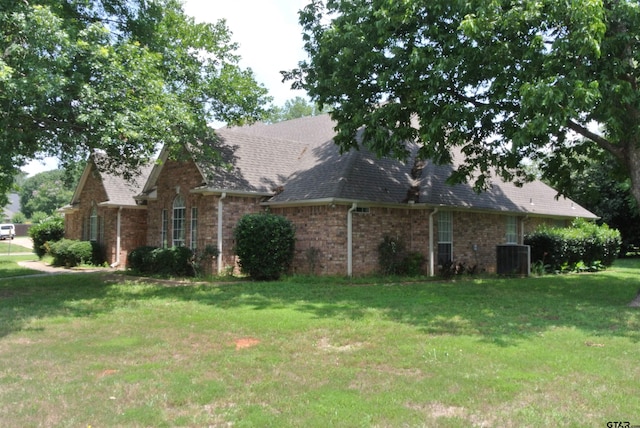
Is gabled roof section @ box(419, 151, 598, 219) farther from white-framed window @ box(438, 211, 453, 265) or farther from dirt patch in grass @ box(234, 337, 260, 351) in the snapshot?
dirt patch in grass @ box(234, 337, 260, 351)

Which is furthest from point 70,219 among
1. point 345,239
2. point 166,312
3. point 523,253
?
point 523,253

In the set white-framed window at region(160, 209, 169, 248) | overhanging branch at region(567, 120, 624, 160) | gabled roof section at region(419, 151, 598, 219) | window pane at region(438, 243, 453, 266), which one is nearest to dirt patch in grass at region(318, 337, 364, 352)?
overhanging branch at region(567, 120, 624, 160)

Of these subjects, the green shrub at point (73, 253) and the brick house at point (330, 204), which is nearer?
the brick house at point (330, 204)

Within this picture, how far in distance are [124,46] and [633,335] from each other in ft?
39.8

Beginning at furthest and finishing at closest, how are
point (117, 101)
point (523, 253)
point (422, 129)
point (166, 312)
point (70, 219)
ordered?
point (70, 219) < point (523, 253) < point (422, 129) < point (117, 101) < point (166, 312)

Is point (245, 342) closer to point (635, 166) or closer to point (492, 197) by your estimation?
point (635, 166)

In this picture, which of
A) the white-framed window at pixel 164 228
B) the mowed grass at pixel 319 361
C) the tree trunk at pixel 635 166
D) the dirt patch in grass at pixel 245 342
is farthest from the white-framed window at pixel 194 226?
the tree trunk at pixel 635 166

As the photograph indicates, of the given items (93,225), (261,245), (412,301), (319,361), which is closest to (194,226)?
(261,245)

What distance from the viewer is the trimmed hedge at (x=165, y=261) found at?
1750 centimetres

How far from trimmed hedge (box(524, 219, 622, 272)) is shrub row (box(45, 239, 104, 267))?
1949cm

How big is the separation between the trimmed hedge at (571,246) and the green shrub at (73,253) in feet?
64.6

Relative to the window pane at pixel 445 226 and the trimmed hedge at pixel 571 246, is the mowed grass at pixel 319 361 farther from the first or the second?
the trimmed hedge at pixel 571 246

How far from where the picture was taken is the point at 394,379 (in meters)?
5.68

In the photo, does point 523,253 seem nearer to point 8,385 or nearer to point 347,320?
point 347,320
